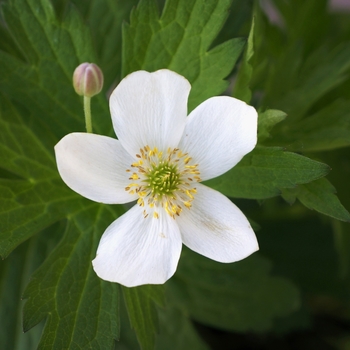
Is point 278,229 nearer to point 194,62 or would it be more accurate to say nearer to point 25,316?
point 194,62

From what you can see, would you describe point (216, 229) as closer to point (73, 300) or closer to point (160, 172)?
point (160, 172)

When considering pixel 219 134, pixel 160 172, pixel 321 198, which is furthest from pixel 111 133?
pixel 321 198

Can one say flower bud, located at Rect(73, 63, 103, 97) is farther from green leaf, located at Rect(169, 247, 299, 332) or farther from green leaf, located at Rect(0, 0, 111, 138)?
green leaf, located at Rect(169, 247, 299, 332)

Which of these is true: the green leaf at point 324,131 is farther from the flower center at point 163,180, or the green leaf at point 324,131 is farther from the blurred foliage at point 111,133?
the flower center at point 163,180

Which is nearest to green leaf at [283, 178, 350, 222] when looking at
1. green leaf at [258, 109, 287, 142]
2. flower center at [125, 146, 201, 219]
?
green leaf at [258, 109, 287, 142]

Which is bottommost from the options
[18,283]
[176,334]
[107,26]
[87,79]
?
[176,334]

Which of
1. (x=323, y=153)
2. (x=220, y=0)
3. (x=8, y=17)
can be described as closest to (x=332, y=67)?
(x=323, y=153)
